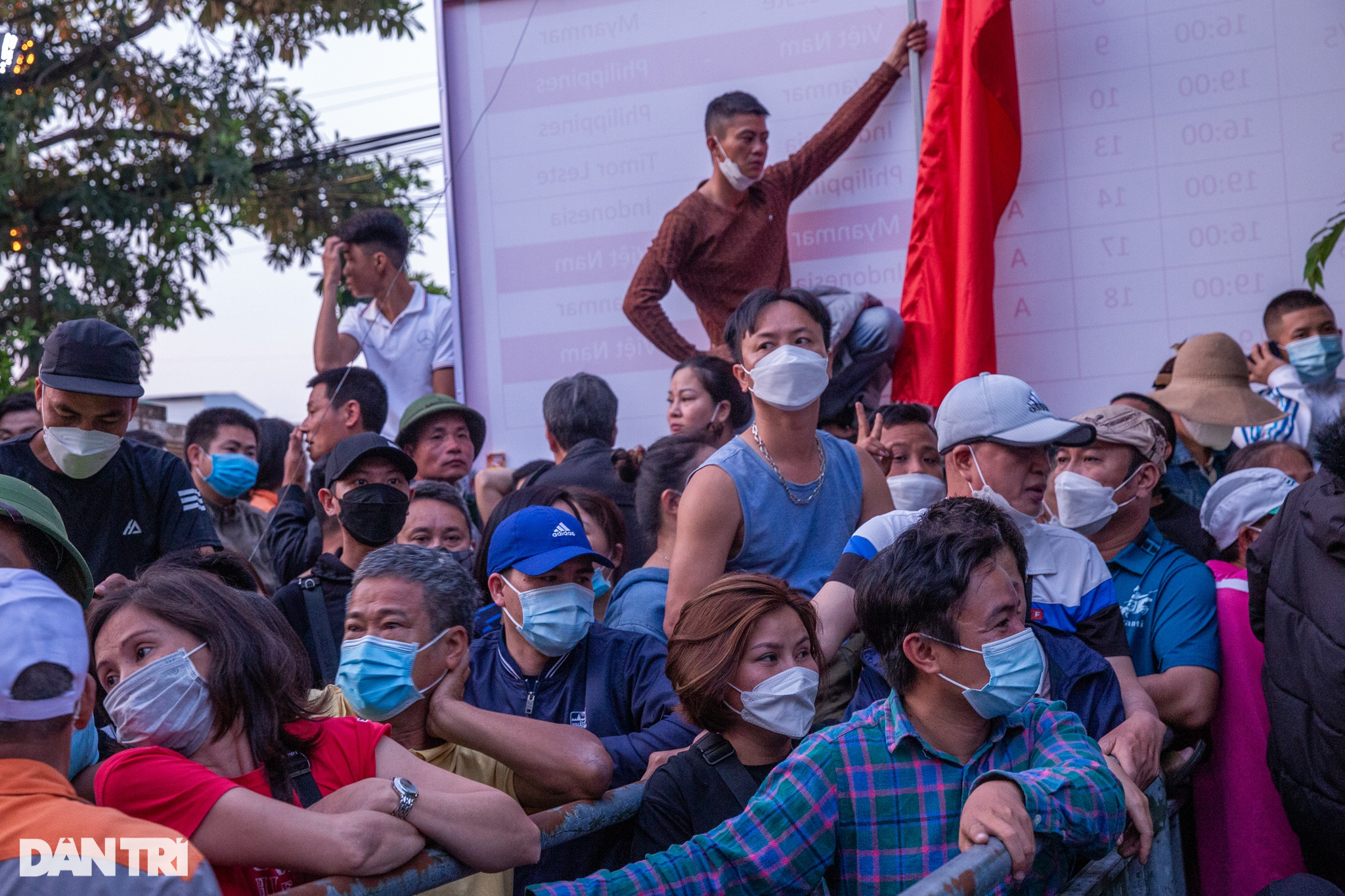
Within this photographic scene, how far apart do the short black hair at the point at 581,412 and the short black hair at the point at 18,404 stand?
2.36 m

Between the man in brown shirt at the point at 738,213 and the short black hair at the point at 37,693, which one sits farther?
the man in brown shirt at the point at 738,213

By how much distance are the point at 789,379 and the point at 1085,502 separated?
103 cm

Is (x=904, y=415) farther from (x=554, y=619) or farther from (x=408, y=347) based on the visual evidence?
(x=408, y=347)

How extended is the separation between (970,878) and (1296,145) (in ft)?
14.6

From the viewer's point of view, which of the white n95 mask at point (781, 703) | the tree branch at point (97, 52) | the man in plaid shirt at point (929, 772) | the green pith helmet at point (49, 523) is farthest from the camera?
the tree branch at point (97, 52)

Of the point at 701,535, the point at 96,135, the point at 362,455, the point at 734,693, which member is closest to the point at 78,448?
the point at 362,455

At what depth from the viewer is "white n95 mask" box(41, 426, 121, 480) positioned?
13.0 ft

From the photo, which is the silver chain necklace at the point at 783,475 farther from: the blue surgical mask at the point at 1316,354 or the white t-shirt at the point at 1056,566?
the blue surgical mask at the point at 1316,354

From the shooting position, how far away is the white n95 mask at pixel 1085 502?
4.04 meters

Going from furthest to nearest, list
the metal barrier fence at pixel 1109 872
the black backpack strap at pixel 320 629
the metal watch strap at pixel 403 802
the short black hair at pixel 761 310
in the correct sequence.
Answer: the short black hair at pixel 761 310 < the black backpack strap at pixel 320 629 < the metal watch strap at pixel 403 802 < the metal barrier fence at pixel 1109 872

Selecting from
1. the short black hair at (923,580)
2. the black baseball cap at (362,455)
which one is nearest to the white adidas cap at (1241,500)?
the short black hair at (923,580)

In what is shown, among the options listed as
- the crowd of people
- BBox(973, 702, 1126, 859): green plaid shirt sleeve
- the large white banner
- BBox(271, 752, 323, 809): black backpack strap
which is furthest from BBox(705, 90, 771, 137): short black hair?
BBox(271, 752, 323, 809): black backpack strap

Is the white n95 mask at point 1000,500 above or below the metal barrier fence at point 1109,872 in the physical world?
above

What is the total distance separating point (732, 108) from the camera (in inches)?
227
